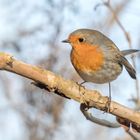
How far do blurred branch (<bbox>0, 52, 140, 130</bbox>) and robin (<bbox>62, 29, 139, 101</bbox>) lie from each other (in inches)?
33.4

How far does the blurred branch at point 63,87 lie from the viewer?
1665 mm

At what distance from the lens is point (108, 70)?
2.92 metres

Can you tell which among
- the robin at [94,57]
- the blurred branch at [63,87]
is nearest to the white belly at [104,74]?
the robin at [94,57]

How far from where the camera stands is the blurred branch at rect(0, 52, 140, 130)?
65.6 inches

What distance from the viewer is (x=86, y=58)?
2.86 m

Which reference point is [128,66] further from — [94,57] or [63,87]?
[63,87]

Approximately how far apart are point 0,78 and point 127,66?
132 centimetres

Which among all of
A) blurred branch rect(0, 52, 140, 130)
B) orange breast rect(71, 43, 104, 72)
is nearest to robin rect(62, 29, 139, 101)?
orange breast rect(71, 43, 104, 72)

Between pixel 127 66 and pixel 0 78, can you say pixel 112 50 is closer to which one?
pixel 127 66

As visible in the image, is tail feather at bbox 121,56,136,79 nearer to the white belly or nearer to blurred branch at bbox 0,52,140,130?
the white belly

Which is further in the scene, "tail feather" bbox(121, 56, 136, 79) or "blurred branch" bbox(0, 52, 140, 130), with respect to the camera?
"tail feather" bbox(121, 56, 136, 79)

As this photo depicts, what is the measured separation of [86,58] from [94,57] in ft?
0.18

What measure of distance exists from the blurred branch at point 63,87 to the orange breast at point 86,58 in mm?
836

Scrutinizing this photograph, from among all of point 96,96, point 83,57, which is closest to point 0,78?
point 83,57
